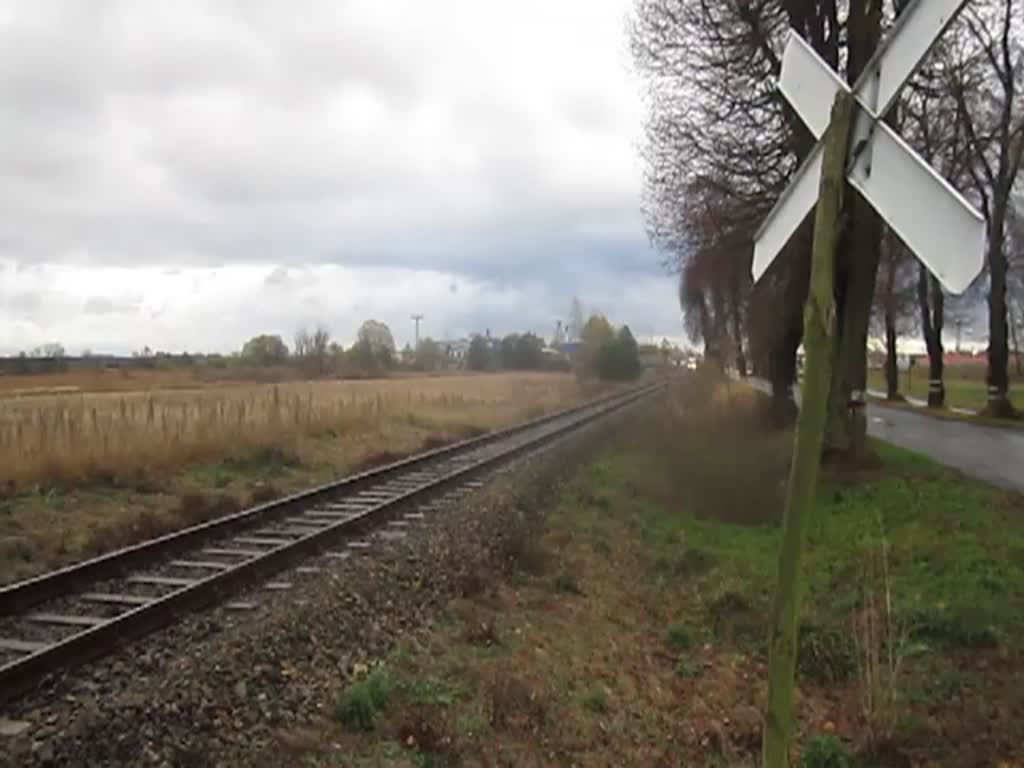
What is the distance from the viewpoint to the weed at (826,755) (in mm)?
5719

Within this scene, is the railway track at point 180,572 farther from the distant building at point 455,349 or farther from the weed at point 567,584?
the distant building at point 455,349

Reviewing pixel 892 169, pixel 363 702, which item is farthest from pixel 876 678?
pixel 892 169

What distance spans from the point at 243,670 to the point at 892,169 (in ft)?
18.0

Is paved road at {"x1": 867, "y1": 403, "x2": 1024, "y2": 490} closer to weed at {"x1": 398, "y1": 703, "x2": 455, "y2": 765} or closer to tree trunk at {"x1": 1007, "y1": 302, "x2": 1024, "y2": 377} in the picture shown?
weed at {"x1": 398, "y1": 703, "x2": 455, "y2": 765}

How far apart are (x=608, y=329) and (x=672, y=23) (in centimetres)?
5864

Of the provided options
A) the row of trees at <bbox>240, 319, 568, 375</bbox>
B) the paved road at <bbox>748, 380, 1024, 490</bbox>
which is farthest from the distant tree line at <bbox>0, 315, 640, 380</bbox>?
the paved road at <bbox>748, 380, 1024, 490</bbox>

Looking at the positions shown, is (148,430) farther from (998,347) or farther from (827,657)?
(998,347)

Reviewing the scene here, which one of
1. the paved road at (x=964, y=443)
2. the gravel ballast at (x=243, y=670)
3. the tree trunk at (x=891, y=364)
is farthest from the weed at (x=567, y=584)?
the tree trunk at (x=891, y=364)

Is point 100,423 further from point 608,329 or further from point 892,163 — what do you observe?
point 608,329

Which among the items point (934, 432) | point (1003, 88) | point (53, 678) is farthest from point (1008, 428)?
point (53, 678)

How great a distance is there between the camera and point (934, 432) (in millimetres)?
27422

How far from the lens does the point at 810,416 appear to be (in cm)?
247

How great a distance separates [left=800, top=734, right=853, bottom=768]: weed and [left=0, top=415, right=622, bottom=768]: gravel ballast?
3.08 metres

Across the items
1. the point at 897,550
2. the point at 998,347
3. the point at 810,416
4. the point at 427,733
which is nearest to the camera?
the point at 810,416
